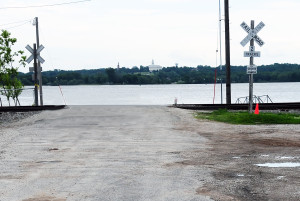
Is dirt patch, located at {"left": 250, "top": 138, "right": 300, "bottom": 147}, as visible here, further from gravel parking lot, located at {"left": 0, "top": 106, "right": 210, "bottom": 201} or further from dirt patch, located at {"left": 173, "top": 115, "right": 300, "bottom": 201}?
gravel parking lot, located at {"left": 0, "top": 106, "right": 210, "bottom": 201}

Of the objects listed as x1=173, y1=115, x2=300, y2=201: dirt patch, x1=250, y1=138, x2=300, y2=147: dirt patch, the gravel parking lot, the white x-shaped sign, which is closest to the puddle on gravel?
x1=173, y1=115, x2=300, y2=201: dirt patch

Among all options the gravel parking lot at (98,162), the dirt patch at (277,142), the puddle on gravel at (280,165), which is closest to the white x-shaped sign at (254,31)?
the gravel parking lot at (98,162)

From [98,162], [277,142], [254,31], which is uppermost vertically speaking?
[254,31]

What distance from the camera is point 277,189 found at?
352 inches

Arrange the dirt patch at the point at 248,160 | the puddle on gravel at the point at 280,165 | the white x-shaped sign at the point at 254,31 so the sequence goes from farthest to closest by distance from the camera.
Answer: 1. the white x-shaped sign at the point at 254,31
2. the puddle on gravel at the point at 280,165
3. the dirt patch at the point at 248,160

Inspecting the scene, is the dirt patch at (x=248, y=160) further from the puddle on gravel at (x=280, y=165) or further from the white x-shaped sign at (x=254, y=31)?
the white x-shaped sign at (x=254, y=31)

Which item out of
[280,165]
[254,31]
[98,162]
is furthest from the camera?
[254,31]

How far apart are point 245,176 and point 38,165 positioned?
4.51m

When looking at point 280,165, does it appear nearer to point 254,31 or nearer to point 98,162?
point 98,162

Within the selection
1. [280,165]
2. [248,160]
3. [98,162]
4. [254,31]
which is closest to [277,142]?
[248,160]

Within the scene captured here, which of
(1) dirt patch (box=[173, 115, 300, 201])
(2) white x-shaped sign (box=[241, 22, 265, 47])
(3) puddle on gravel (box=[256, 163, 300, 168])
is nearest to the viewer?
(1) dirt patch (box=[173, 115, 300, 201])

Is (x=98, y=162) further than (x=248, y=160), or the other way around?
(x=248, y=160)

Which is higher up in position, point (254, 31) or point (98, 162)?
point (254, 31)

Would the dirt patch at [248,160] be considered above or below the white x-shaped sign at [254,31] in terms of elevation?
below
